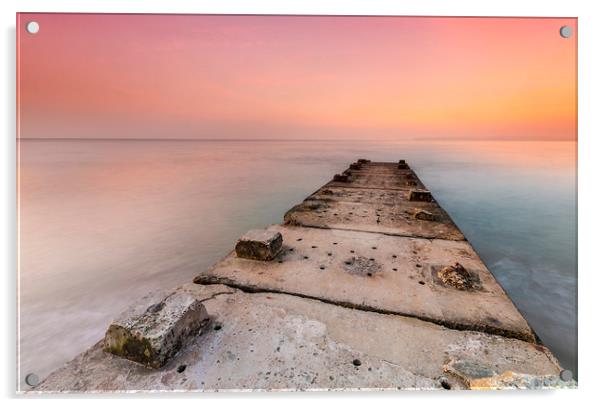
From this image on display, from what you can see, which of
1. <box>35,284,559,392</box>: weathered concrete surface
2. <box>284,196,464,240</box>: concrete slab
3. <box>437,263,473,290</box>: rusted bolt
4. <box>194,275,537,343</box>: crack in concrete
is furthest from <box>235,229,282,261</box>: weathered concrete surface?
<box>437,263,473,290</box>: rusted bolt

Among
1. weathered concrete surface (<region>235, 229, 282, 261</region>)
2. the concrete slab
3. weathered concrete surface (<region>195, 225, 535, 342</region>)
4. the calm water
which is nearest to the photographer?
weathered concrete surface (<region>195, 225, 535, 342</region>)

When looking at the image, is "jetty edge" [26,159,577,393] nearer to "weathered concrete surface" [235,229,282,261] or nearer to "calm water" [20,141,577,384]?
"weathered concrete surface" [235,229,282,261]

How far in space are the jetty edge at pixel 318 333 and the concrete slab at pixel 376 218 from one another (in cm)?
92

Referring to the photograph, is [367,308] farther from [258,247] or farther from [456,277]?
[258,247]

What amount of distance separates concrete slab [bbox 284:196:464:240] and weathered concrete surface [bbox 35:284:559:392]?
6.80 feet

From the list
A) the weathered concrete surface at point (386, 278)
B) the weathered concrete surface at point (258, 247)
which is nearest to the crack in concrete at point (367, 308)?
the weathered concrete surface at point (386, 278)

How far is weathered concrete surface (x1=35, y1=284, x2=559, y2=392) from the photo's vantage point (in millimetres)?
1567

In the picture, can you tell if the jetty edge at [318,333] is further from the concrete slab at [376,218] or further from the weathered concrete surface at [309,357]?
the concrete slab at [376,218]

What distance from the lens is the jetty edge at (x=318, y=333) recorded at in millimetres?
1579

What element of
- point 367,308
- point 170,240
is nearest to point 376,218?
point 367,308

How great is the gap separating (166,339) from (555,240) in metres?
6.44

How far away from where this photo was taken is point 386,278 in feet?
8.64

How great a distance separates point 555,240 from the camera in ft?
17.1

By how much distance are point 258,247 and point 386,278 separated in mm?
1262
